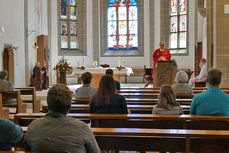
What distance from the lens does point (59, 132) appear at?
2.03 metres

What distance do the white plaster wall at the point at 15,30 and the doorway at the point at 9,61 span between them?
A: 0.79ft

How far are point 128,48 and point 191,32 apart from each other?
3.56m

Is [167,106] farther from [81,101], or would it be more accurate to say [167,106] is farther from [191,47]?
[191,47]

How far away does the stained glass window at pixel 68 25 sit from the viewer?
18.0 metres

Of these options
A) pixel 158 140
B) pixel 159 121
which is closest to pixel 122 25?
pixel 159 121

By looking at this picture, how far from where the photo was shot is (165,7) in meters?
17.6

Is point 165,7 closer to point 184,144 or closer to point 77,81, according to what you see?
point 77,81

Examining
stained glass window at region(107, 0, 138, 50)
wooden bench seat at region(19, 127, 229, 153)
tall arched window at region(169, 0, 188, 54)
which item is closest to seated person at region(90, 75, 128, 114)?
wooden bench seat at region(19, 127, 229, 153)

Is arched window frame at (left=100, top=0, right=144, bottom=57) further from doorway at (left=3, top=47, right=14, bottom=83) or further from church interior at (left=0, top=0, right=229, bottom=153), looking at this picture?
doorway at (left=3, top=47, right=14, bottom=83)

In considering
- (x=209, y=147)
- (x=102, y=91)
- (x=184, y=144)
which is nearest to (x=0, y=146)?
(x=184, y=144)

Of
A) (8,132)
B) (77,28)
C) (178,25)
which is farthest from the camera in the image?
(77,28)

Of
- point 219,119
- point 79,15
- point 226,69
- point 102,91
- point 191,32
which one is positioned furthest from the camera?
point 79,15

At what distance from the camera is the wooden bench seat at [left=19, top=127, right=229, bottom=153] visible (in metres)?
2.61

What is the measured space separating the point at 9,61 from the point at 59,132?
11329 millimetres
